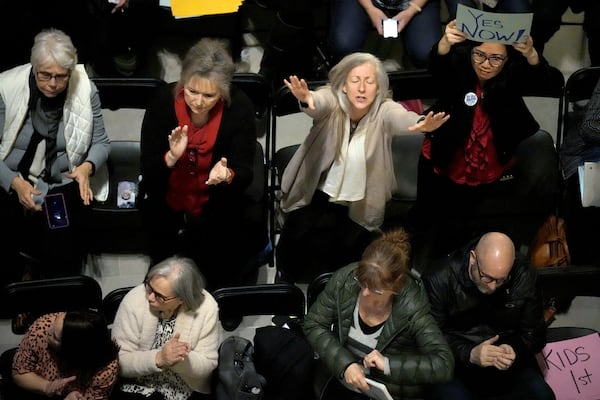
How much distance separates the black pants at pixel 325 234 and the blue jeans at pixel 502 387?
848 millimetres

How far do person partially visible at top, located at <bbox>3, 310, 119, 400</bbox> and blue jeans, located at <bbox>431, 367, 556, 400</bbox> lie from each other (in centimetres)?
148

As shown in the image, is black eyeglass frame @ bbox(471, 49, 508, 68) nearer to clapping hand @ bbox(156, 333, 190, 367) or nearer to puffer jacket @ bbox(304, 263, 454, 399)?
puffer jacket @ bbox(304, 263, 454, 399)

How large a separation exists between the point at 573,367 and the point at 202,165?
6.68 ft

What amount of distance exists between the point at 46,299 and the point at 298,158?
4.42ft

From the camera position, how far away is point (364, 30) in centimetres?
477

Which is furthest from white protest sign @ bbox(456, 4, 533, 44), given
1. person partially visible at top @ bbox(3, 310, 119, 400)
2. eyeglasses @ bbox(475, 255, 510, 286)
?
person partially visible at top @ bbox(3, 310, 119, 400)

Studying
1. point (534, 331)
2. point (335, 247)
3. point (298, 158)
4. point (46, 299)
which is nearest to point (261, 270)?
point (335, 247)

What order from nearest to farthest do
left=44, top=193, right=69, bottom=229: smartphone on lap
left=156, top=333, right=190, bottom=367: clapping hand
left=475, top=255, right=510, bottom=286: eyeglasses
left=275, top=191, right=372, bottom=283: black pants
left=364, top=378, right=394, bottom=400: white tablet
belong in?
1. left=364, top=378, right=394, bottom=400: white tablet
2. left=156, top=333, right=190, bottom=367: clapping hand
3. left=475, top=255, right=510, bottom=286: eyeglasses
4. left=44, top=193, right=69, bottom=229: smartphone on lap
5. left=275, top=191, right=372, bottom=283: black pants

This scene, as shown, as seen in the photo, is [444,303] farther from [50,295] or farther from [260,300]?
[50,295]

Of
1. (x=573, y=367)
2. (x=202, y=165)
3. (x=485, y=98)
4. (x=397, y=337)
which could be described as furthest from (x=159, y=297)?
(x=573, y=367)

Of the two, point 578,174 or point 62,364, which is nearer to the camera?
point 62,364

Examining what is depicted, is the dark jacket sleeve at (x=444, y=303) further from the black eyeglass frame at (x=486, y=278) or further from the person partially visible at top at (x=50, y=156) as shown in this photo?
the person partially visible at top at (x=50, y=156)

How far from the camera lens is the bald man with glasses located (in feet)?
12.0

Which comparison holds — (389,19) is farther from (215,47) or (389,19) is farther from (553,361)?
(553,361)
